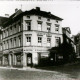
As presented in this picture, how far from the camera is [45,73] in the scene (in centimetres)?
232

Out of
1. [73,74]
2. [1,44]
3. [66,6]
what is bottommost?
[73,74]

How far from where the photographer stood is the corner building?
2.41m

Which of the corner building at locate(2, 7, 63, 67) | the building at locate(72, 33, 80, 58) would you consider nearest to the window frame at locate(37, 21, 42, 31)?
the corner building at locate(2, 7, 63, 67)

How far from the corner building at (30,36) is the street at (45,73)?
9 cm

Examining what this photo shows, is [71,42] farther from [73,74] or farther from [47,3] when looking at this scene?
[47,3]

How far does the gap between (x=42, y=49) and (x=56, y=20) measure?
0.33m

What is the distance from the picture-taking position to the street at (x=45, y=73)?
89.4 inches

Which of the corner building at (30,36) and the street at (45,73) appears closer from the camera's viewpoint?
the street at (45,73)

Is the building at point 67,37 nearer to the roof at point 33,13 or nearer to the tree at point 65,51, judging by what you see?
the tree at point 65,51

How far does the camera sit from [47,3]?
7.61 feet

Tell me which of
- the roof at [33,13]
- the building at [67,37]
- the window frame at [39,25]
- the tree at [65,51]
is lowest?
the tree at [65,51]

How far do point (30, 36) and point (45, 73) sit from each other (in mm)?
440

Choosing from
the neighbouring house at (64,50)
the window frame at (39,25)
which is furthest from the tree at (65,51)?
the window frame at (39,25)

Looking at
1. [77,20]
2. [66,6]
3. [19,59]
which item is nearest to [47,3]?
[66,6]
